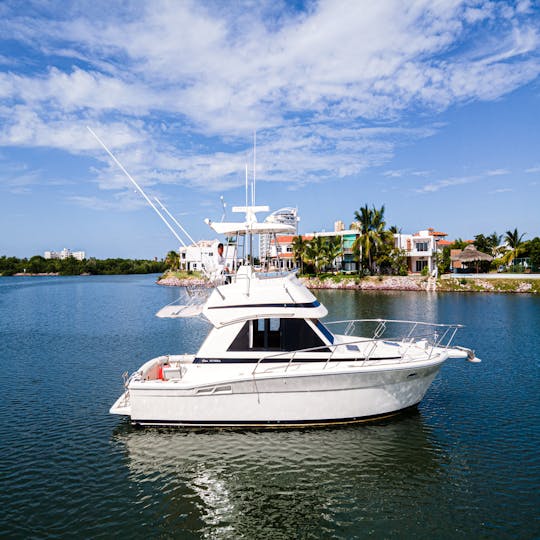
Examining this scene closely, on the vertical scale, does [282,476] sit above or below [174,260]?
below

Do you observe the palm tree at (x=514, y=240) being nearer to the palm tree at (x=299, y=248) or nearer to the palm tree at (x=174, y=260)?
the palm tree at (x=299, y=248)

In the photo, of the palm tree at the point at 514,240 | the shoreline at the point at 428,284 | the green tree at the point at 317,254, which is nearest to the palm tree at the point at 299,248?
the green tree at the point at 317,254

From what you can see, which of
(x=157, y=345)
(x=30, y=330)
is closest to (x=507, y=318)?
(x=157, y=345)

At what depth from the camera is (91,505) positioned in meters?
8.06

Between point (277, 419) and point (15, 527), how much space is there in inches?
229

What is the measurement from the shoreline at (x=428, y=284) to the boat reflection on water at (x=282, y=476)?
39.9m

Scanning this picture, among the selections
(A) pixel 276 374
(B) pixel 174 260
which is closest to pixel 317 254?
(B) pixel 174 260

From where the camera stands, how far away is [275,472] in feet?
29.9

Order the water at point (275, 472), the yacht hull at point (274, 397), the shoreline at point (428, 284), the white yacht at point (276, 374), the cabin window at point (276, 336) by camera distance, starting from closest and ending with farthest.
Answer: the water at point (275, 472)
the yacht hull at point (274, 397)
the white yacht at point (276, 374)
the cabin window at point (276, 336)
the shoreline at point (428, 284)

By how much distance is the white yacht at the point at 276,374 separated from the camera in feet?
33.9

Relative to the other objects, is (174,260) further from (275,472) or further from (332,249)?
(275,472)

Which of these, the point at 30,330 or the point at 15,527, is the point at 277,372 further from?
the point at 30,330

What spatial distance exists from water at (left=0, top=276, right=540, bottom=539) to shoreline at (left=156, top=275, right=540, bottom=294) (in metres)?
38.4

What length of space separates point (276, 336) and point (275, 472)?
3.38 metres
